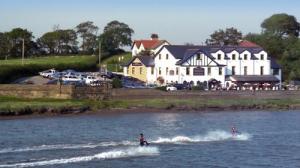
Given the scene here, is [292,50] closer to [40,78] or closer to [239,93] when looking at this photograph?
[239,93]

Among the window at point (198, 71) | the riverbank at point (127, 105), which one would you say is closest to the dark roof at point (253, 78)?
the window at point (198, 71)

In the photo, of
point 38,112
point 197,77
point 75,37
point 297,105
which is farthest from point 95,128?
point 75,37

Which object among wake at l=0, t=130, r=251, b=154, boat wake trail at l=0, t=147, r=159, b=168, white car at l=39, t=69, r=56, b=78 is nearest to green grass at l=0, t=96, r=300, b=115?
wake at l=0, t=130, r=251, b=154

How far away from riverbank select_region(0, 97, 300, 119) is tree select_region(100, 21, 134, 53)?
6098 centimetres

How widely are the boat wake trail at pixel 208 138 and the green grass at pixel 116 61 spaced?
214ft

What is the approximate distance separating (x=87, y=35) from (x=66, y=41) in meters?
5.53

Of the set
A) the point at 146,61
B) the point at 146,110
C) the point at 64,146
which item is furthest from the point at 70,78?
the point at 64,146

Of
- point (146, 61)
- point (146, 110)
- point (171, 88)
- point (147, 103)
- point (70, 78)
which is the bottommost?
point (146, 110)

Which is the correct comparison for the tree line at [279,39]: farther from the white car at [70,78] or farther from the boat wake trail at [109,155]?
the boat wake trail at [109,155]

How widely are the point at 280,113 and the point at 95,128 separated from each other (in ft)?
93.7

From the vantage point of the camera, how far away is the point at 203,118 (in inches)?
3191

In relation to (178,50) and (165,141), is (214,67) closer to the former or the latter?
(178,50)

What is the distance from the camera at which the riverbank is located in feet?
260

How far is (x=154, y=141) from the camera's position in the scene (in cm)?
5878
